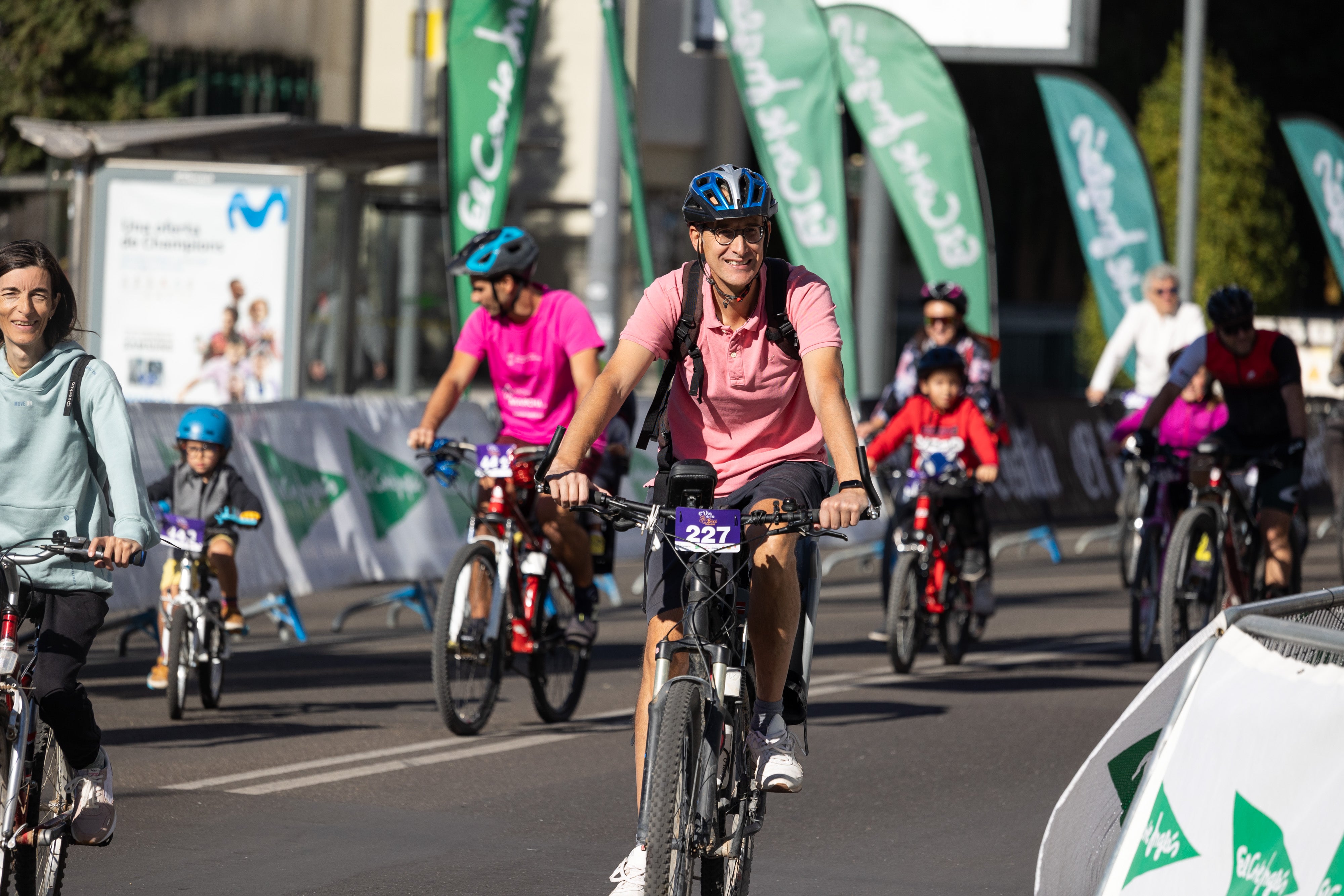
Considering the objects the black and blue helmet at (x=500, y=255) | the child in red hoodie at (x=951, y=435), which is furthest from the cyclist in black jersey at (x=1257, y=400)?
the black and blue helmet at (x=500, y=255)

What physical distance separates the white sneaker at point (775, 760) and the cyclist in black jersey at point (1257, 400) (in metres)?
5.25

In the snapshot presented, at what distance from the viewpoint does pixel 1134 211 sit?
63.6 feet

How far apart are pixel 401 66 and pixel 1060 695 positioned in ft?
68.5

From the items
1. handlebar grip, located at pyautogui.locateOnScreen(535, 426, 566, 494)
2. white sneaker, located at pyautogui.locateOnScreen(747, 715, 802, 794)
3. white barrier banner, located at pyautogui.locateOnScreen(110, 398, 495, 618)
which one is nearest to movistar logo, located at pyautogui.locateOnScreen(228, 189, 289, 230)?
white barrier banner, located at pyautogui.locateOnScreen(110, 398, 495, 618)

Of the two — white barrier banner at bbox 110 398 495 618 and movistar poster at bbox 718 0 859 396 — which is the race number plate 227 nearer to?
white barrier banner at bbox 110 398 495 618

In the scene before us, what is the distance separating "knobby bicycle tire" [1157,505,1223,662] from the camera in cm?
1005

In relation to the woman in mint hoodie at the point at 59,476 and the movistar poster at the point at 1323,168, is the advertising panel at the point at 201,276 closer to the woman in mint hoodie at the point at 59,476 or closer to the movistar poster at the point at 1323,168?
the woman in mint hoodie at the point at 59,476

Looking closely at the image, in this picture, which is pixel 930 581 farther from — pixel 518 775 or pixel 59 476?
pixel 59 476

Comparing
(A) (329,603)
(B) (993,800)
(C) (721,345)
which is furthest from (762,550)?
(A) (329,603)

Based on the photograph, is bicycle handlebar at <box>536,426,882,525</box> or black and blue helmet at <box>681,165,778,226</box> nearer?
bicycle handlebar at <box>536,426,882,525</box>

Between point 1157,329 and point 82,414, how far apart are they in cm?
1099

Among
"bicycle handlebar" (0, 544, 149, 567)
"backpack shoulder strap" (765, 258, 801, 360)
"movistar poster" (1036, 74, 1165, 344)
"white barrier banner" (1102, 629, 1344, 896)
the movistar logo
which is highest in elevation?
"movistar poster" (1036, 74, 1165, 344)

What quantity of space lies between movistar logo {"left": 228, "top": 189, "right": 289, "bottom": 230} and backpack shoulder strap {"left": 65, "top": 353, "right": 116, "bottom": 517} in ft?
34.9

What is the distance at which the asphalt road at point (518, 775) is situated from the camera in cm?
606
